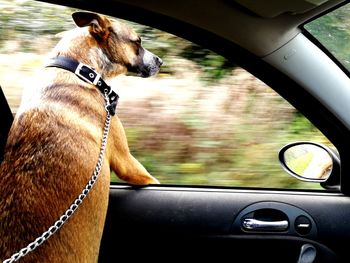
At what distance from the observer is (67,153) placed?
2.69 metres

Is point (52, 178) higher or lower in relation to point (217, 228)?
higher

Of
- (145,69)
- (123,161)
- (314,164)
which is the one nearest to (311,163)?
(314,164)

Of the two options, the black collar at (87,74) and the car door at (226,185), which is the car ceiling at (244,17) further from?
the black collar at (87,74)

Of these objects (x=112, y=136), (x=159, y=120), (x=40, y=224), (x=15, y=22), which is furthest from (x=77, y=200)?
(x=15, y=22)

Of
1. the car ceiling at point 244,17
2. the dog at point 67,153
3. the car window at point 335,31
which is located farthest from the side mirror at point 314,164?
the dog at point 67,153

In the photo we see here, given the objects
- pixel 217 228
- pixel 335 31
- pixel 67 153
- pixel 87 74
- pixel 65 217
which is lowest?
pixel 217 228

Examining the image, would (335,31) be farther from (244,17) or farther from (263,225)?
(263,225)

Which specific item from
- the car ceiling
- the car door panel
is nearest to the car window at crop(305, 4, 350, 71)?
the car ceiling

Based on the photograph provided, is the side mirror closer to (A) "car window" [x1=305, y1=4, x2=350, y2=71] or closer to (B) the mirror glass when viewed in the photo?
(B) the mirror glass

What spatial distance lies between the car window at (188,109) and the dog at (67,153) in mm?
130

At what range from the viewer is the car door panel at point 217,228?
3.04 meters

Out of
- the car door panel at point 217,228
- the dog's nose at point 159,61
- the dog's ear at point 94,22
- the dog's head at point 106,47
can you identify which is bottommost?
the car door panel at point 217,228

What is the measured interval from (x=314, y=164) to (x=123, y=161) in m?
0.95

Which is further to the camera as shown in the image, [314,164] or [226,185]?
[226,185]
